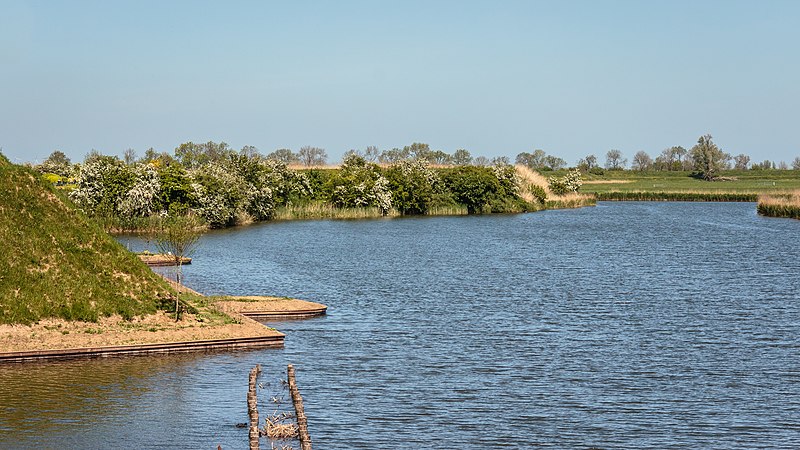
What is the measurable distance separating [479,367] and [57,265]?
51.2 feet

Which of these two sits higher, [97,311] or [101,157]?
[101,157]

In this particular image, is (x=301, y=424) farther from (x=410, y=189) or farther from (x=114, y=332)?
(x=410, y=189)

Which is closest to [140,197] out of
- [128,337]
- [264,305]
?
[264,305]

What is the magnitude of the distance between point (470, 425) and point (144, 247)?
5122 cm

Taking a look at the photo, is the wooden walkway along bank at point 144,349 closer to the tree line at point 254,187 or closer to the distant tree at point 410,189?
the tree line at point 254,187

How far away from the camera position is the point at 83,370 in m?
30.6

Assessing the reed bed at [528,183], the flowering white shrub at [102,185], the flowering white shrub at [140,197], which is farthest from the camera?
the reed bed at [528,183]

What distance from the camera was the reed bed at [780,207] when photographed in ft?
385

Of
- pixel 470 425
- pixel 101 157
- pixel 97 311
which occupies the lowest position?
pixel 470 425

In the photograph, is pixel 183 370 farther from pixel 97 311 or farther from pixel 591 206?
pixel 591 206

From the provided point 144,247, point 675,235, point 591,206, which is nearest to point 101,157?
point 144,247

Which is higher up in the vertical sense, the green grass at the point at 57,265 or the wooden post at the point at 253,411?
the green grass at the point at 57,265

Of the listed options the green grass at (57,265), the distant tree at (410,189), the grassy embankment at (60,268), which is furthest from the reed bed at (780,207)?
the green grass at (57,265)

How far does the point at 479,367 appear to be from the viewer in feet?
109
